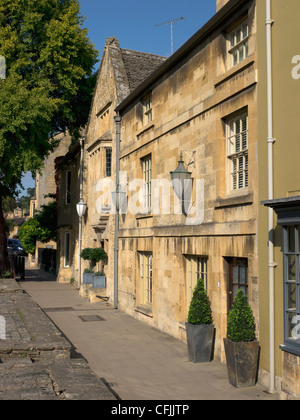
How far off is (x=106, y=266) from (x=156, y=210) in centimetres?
660

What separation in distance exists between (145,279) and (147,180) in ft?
10.6

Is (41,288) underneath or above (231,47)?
underneath

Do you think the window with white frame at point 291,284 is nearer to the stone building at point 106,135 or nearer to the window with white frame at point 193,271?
the window with white frame at point 193,271

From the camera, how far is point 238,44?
10.3 meters

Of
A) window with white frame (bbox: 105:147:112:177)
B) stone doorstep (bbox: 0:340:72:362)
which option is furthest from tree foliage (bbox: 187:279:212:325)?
window with white frame (bbox: 105:147:112:177)

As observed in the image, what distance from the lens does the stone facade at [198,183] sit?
9.64 metres

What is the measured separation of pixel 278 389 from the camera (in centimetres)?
824

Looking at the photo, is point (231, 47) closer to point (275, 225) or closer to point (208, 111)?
point (208, 111)

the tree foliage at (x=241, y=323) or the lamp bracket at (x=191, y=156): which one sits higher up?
the lamp bracket at (x=191, y=156)

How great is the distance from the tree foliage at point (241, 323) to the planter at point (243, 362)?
0.11 meters

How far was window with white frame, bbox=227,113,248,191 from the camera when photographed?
9.99 metres

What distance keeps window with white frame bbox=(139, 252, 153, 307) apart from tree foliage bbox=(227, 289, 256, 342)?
7106 millimetres

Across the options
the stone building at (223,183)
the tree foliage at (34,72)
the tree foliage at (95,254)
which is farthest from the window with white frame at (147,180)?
the tree foliage at (34,72)
